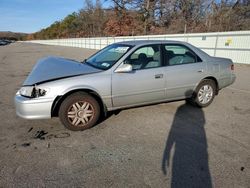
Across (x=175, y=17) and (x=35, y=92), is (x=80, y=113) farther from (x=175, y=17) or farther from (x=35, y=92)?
(x=175, y=17)

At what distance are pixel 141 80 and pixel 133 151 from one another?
150 cm

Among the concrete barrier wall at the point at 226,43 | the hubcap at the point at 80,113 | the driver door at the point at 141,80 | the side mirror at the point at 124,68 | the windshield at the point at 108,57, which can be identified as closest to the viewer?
the hubcap at the point at 80,113

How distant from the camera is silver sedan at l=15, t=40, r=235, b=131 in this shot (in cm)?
359

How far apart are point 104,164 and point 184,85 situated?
2.70 meters

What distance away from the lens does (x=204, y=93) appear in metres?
5.10

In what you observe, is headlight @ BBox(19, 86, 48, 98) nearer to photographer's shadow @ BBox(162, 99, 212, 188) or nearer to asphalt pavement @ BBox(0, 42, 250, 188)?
asphalt pavement @ BBox(0, 42, 250, 188)

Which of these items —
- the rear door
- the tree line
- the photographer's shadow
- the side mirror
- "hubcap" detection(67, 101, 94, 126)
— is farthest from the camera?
the tree line

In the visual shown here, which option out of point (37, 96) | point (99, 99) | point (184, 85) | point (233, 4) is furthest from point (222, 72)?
point (233, 4)

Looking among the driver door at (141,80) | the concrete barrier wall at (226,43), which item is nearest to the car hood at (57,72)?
the driver door at (141,80)

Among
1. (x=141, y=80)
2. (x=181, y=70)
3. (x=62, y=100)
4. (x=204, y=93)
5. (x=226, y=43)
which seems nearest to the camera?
(x=62, y=100)

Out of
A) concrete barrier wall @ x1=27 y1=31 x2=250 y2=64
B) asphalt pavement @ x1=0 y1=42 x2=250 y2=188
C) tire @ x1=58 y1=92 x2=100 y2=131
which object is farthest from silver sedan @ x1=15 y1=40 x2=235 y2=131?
concrete barrier wall @ x1=27 y1=31 x2=250 y2=64

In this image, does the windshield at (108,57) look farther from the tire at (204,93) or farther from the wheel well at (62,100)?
the tire at (204,93)

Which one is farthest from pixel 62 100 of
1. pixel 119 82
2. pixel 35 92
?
pixel 119 82

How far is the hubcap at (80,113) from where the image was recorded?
3.79 m
